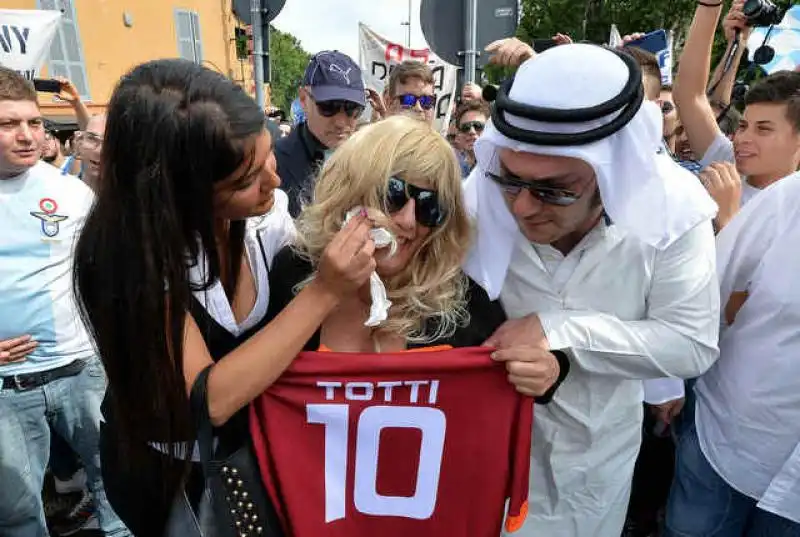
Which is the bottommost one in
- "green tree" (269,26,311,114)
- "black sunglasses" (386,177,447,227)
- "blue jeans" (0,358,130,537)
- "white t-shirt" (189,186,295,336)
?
"green tree" (269,26,311,114)

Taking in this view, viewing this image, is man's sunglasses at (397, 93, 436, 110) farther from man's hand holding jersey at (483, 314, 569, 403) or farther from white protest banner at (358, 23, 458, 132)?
man's hand holding jersey at (483, 314, 569, 403)

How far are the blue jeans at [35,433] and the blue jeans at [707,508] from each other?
248 centimetres

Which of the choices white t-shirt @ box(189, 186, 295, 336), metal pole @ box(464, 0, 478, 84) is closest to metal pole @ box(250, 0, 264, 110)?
metal pole @ box(464, 0, 478, 84)

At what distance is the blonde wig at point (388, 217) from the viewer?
58.7 inches

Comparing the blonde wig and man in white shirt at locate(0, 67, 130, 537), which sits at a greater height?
the blonde wig

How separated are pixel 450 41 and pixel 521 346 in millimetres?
2244

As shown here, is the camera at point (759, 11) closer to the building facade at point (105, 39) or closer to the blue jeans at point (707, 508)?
the blue jeans at point (707, 508)

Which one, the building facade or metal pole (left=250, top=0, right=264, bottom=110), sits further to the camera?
the building facade

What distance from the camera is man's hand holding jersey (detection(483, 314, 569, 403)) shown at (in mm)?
1443

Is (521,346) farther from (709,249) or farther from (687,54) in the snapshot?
(687,54)

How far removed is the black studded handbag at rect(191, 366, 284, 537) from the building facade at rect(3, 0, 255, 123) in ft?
55.2

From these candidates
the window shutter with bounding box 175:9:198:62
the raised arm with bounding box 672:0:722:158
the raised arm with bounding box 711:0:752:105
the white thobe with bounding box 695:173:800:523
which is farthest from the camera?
the window shutter with bounding box 175:9:198:62

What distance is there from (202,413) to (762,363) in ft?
5.39

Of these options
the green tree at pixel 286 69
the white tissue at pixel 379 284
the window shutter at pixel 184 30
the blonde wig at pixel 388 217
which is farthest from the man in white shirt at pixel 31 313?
the green tree at pixel 286 69
